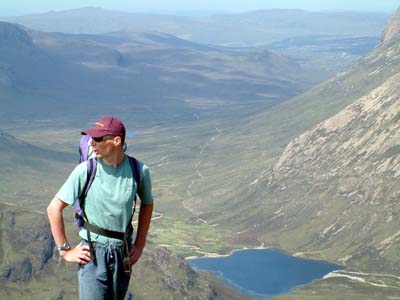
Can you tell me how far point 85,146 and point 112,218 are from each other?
2.47m

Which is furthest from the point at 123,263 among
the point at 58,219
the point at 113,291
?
the point at 58,219

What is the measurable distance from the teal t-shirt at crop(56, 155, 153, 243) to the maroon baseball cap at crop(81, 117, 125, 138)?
913mm

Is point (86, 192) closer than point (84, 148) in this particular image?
Yes

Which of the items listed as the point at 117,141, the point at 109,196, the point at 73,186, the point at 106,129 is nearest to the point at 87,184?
the point at 73,186

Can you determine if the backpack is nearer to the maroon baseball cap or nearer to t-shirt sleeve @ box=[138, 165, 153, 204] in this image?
t-shirt sleeve @ box=[138, 165, 153, 204]

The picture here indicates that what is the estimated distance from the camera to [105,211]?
24953 millimetres

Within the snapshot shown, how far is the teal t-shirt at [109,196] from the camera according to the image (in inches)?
977

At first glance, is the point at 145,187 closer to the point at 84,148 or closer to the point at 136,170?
the point at 136,170

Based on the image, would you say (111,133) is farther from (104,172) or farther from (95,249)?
(95,249)

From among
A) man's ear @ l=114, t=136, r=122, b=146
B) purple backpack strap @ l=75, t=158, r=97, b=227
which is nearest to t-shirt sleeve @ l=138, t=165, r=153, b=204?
man's ear @ l=114, t=136, r=122, b=146

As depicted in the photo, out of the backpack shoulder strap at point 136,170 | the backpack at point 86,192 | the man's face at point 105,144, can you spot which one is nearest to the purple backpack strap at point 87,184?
the backpack at point 86,192

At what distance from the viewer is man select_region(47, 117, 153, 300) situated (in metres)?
24.6

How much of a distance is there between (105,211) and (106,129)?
2.45 m

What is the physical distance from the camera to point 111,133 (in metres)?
24.5
